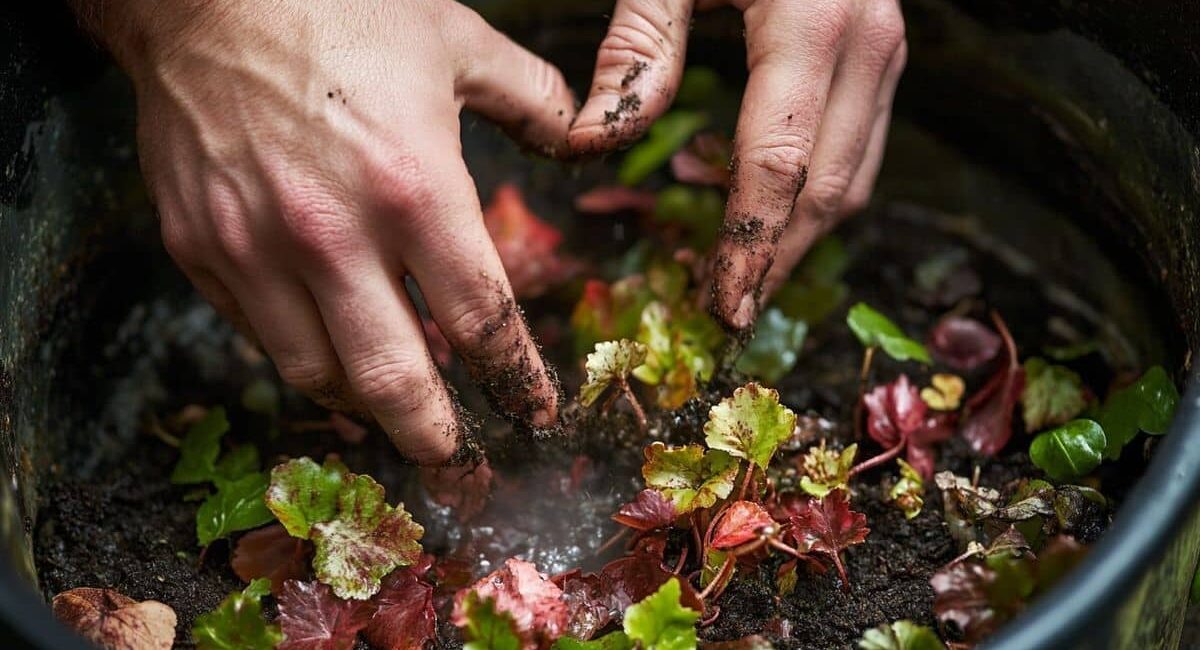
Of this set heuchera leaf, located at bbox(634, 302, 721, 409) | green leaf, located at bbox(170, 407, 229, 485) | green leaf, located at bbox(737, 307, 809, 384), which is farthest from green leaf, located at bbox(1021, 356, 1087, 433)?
green leaf, located at bbox(170, 407, 229, 485)

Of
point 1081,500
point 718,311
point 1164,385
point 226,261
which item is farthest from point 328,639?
point 1164,385

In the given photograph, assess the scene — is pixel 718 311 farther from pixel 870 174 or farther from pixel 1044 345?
pixel 1044 345

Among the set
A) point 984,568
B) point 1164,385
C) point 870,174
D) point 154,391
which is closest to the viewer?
point 984,568

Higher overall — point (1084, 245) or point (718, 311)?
point (718, 311)

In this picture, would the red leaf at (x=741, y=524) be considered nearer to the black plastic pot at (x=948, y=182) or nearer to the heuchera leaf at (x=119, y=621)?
the black plastic pot at (x=948, y=182)

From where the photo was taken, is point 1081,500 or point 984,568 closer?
point 984,568

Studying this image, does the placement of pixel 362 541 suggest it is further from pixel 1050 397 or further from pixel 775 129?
pixel 1050 397

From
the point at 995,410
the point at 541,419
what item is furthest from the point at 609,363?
the point at 995,410
